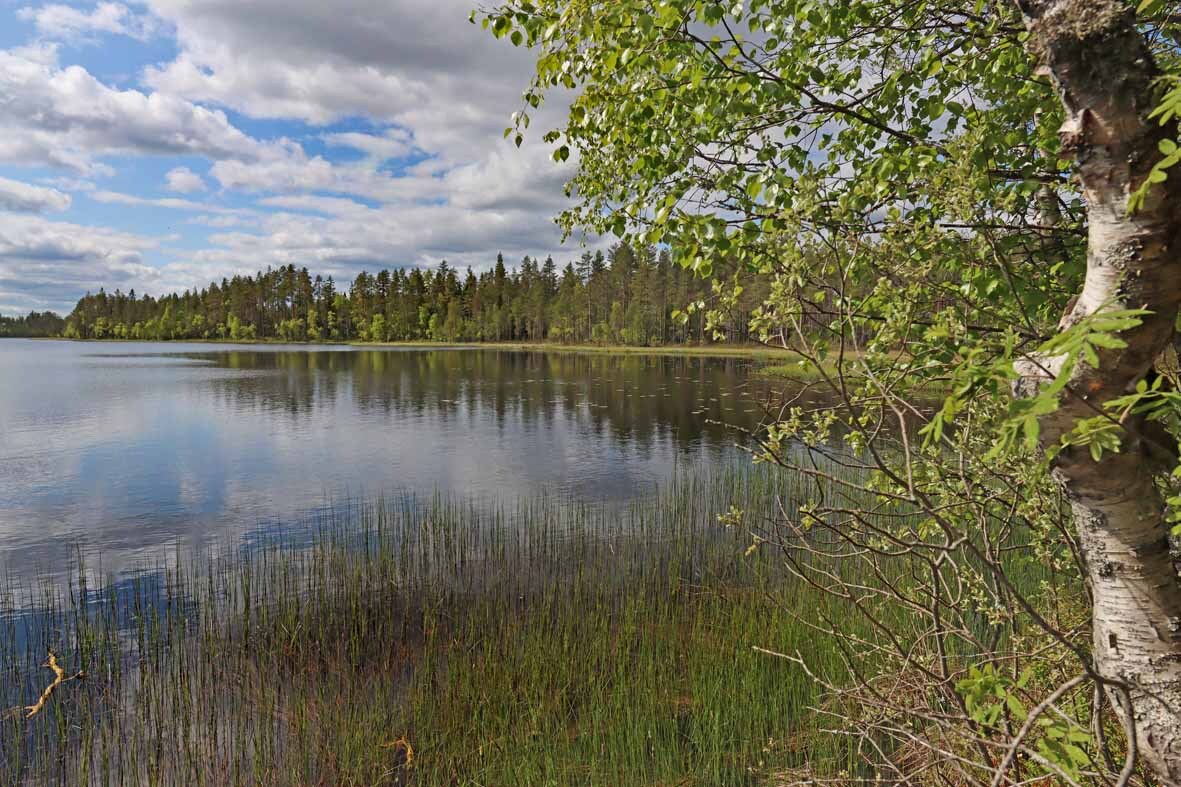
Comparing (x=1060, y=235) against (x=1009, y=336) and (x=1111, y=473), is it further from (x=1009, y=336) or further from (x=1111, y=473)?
(x=1009, y=336)

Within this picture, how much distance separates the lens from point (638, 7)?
364 centimetres

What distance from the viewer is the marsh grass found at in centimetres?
589

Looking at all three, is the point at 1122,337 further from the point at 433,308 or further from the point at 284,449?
the point at 433,308

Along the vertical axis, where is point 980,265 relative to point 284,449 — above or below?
above

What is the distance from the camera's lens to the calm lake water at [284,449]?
14.1 metres

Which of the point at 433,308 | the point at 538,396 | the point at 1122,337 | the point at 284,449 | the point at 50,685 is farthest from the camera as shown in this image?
the point at 433,308

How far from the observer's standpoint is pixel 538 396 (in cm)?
3769

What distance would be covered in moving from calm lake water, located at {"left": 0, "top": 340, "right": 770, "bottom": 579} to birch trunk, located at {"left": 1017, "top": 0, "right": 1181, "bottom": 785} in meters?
2.79

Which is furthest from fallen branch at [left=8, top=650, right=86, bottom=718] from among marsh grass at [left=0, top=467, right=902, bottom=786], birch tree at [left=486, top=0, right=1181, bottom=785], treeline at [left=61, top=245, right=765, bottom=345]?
treeline at [left=61, top=245, right=765, bottom=345]

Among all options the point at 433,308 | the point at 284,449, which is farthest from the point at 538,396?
the point at 433,308

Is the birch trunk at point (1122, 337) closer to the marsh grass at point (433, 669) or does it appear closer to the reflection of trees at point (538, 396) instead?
the marsh grass at point (433, 669)

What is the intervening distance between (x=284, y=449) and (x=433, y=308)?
403ft

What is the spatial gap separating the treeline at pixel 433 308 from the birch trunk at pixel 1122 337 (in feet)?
284

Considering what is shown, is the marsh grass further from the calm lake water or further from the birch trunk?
the birch trunk
